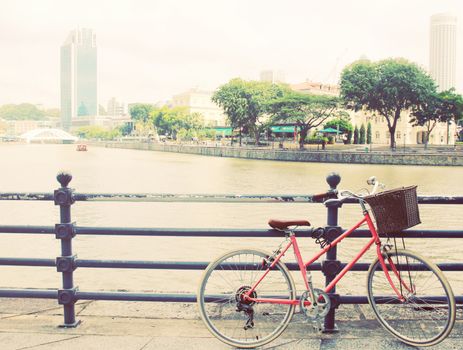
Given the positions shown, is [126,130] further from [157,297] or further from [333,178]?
[333,178]

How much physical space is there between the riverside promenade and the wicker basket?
871 mm

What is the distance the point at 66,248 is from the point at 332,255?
2.08 meters

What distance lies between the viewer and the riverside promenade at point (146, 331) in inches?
155

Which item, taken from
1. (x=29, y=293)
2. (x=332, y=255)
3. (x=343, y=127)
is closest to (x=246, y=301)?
(x=332, y=255)

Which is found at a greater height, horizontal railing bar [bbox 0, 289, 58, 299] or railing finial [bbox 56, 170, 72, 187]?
railing finial [bbox 56, 170, 72, 187]

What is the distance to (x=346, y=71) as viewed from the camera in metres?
59.5

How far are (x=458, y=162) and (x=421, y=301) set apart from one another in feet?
167

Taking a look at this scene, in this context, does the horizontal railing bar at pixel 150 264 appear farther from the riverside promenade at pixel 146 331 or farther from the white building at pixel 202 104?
the white building at pixel 202 104

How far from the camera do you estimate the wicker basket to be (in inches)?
147

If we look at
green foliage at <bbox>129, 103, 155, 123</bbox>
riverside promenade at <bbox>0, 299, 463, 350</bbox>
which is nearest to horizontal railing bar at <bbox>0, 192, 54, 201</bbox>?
riverside promenade at <bbox>0, 299, 463, 350</bbox>

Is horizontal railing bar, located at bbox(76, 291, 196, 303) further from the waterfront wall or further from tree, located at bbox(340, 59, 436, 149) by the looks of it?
tree, located at bbox(340, 59, 436, 149)

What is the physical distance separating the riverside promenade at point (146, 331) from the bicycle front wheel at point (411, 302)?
105 mm

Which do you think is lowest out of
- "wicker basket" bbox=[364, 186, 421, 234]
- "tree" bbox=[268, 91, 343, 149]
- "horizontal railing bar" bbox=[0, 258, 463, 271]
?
"horizontal railing bar" bbox=[0, 258, 463, 271]

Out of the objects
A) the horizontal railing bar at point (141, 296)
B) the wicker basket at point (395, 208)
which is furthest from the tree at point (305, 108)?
the wicker basket at point (395, 208)
